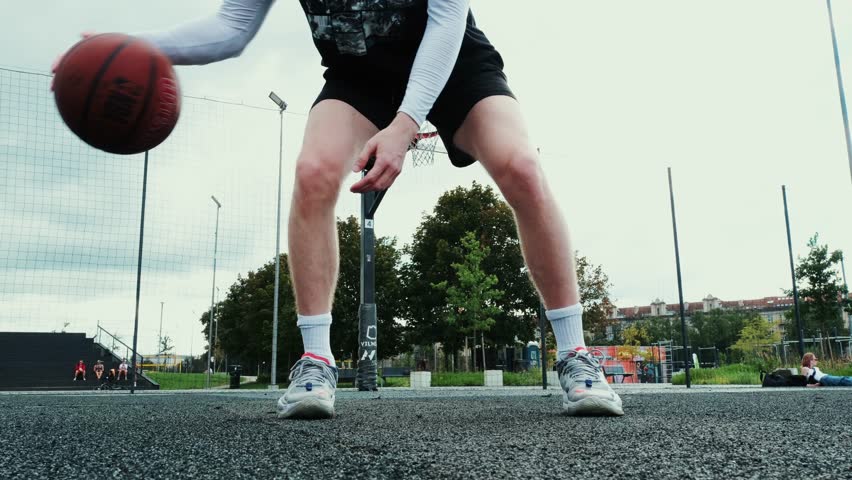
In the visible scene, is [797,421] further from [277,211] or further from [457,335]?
[457,335]

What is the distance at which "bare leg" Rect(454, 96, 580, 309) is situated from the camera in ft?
7.07

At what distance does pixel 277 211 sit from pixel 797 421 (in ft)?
48.2

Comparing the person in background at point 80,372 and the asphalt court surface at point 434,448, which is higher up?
the asphalt court surface at point 434,448

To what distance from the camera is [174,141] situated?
1359 cm

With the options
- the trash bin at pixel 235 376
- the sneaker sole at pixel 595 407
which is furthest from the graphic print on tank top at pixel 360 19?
the trash bin at pixel 235 376

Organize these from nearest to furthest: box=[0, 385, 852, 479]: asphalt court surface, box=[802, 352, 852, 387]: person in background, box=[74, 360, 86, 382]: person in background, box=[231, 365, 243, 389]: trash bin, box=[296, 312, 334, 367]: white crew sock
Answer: box=[0, 385, 852, 479]: asphalt court surface
box=[296, 312, 334, 367]: white crew sock
box=[802, 352, 852, 387]: person in background
box=[74, 360, 86, 382]: person in background
box=[231, 365, 243, 389]: trash bin

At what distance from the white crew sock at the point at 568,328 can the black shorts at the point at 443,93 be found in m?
0.68

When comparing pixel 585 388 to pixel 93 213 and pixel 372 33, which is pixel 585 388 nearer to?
pixel 372 33

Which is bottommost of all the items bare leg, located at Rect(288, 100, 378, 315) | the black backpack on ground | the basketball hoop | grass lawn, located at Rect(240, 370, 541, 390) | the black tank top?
grass lawn, located at Rect(240, 370, 541, 390)

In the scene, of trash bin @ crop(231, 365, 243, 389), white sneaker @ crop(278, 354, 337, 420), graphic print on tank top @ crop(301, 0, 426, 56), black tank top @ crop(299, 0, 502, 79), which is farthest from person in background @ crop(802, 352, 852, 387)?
trash bin @ crop(231, 365, 243, 389)

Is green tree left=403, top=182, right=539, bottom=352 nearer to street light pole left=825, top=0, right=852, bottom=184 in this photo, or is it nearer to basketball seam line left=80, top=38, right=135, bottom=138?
street light pole left=825, top=0, right=852, bottom=184

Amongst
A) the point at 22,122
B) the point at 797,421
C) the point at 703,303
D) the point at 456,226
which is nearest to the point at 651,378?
the point at 456,226

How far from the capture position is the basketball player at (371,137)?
7.07 ft

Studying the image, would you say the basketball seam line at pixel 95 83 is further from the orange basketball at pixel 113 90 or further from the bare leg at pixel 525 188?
the bare leg at pixel 525 188
